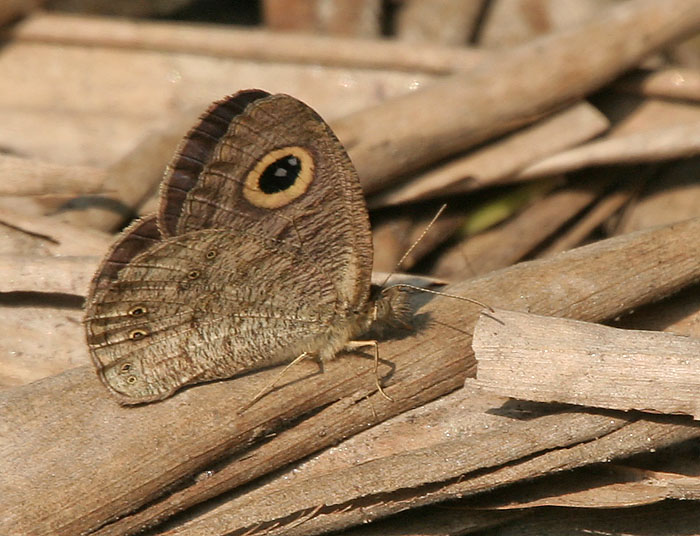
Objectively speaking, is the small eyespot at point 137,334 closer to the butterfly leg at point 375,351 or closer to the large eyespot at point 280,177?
the large eyespot at point 280,177

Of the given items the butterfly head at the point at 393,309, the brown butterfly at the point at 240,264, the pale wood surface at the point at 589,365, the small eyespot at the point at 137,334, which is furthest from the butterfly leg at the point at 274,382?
the pale wood surface at the point at 589,365

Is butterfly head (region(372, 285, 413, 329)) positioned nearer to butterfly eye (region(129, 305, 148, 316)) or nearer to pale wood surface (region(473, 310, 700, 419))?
pale wood surface (region(473, 310, 700, 419))

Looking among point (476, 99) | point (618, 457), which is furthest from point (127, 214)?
point (618, 457)

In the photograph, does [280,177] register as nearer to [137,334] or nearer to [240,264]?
[240,264]

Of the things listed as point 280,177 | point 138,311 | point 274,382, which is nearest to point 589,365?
point 274,382

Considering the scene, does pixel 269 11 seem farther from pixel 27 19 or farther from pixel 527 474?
pixel 527 474

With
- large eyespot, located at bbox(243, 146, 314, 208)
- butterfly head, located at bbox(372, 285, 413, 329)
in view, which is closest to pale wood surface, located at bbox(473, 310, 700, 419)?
butterfly head, located at bbox(372, 285, 413, 329)
